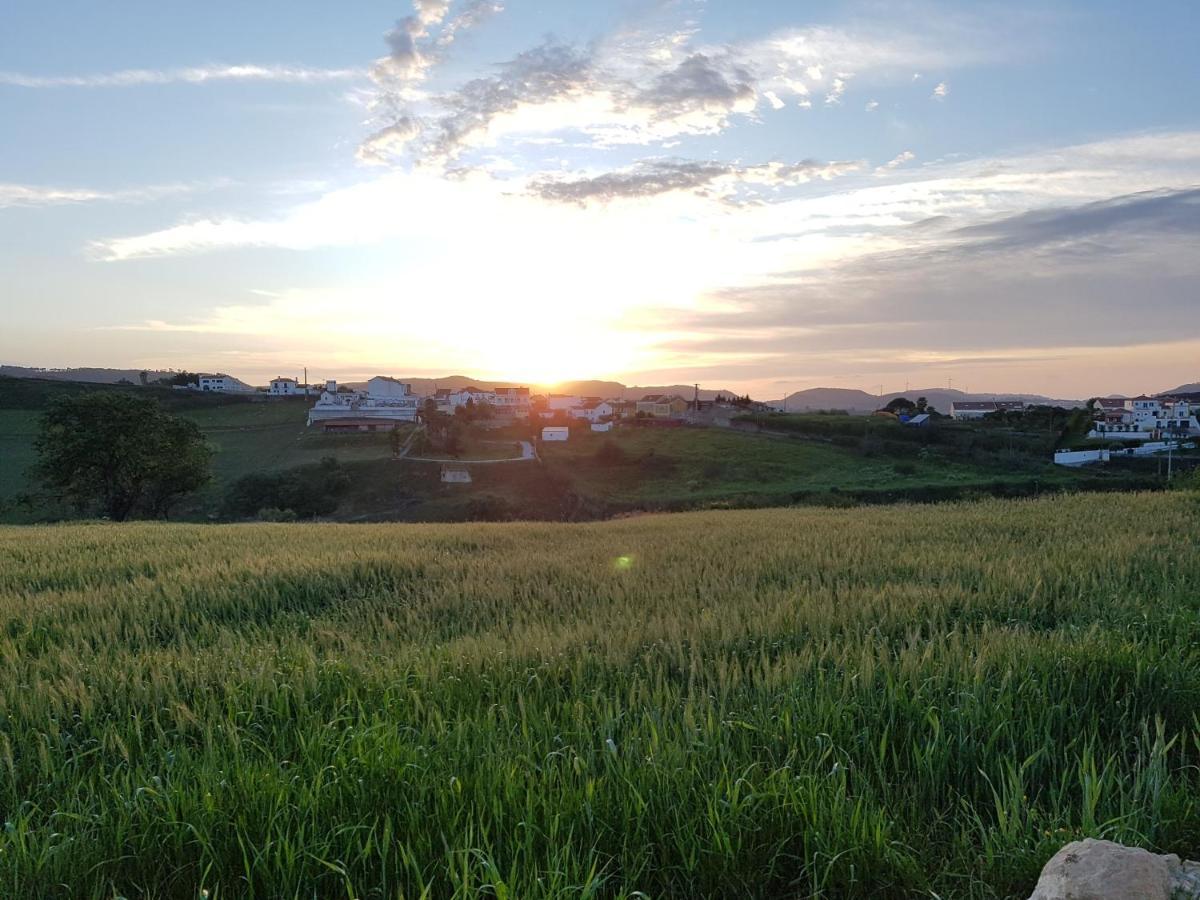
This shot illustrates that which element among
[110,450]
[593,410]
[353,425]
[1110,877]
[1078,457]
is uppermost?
[593,410]

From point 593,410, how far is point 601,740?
136m

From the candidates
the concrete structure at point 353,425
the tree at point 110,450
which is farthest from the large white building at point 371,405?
the tree at point 110,450

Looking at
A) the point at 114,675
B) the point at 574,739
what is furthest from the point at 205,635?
the point at 574,739

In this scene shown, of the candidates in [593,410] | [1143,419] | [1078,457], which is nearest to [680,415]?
[593,410]

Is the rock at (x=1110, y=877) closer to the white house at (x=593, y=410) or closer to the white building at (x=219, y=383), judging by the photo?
the white house at (x=593, y=410)

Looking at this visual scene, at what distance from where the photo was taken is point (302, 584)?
27.6 feet

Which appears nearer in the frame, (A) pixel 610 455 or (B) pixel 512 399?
(A) pixel 610 455

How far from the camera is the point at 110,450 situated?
38.1 meters

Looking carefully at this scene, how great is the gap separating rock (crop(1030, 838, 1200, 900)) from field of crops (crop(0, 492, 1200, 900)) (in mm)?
447

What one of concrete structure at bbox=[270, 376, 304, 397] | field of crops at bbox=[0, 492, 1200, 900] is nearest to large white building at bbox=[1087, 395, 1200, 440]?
field of crops at bbox=[0, 492, 1200, 900]

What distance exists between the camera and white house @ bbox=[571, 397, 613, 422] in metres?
122

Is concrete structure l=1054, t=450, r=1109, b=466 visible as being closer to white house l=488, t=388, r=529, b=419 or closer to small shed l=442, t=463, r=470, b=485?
small shed l=442, t=463, r=470, b=485

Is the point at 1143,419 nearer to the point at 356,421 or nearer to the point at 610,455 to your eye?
the point at 610,455

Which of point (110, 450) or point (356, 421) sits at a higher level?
point (356, 421)
